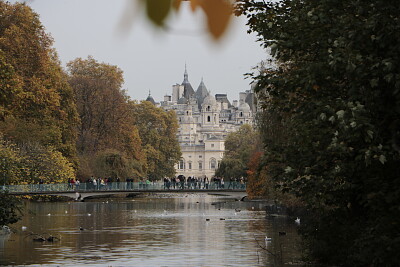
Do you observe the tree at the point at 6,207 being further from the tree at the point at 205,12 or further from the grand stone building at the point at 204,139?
the grand stone building at the point at 204,139

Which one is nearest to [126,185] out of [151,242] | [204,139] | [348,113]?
[151,242]

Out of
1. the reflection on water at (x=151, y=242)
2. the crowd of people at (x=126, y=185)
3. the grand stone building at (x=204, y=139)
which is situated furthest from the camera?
the grand stone building at (x=204, y=139)

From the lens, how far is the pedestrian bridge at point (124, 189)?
4392cm

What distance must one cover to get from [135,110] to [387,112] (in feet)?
221

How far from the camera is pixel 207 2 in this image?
1634mm

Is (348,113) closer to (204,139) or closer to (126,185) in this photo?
(126,185)

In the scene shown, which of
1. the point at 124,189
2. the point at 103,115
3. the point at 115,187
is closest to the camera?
the point at 115,187

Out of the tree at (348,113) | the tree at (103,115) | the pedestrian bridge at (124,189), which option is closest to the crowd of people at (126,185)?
the pedestrian bridge at (124,189)

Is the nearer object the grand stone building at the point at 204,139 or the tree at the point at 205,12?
the tree at the point at 205,12

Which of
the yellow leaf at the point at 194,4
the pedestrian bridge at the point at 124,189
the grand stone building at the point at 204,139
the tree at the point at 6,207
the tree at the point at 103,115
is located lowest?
the tree at the point at 6,207

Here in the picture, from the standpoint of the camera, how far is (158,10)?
162cm

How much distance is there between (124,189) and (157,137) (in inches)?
1050

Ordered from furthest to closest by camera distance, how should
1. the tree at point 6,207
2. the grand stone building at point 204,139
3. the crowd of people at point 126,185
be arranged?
the grand stone building at point 204,139 < the crowd of people at point 126,185 < the tree at point 6,207

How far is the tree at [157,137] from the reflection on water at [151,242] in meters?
39.2
